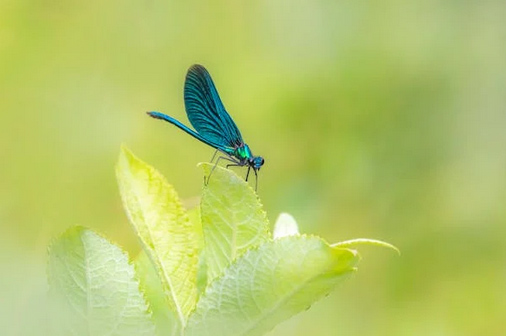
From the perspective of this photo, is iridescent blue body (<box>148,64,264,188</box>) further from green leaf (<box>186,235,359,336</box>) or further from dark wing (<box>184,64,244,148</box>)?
green leaf (<box>186,235,359,336</box>)

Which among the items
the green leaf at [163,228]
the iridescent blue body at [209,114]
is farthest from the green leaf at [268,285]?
the iridescent blue body at [209,114]

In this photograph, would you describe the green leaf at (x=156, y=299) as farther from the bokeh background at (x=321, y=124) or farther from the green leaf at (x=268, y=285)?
the bokeh background at (x=321, y=124)

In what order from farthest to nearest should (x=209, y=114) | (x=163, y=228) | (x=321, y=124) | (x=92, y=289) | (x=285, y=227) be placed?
(x=321, y=124) → (x=209, y=114) → (x=285, y=227) → (x=163, y=228) → (x=92, y=289)

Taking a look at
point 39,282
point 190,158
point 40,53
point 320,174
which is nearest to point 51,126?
point 40,53

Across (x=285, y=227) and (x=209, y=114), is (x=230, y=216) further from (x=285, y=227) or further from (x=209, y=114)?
(x=209, y=114)

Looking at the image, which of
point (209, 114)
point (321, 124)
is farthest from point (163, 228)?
point (321, 124)

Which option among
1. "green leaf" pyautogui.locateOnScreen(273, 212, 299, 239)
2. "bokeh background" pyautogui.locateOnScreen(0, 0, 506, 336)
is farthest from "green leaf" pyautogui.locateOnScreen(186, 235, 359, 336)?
"bokeh background" pyautogui.locateOnScreen(0, 0, 506, 336)

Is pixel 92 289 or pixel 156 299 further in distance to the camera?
pixel 156 299
